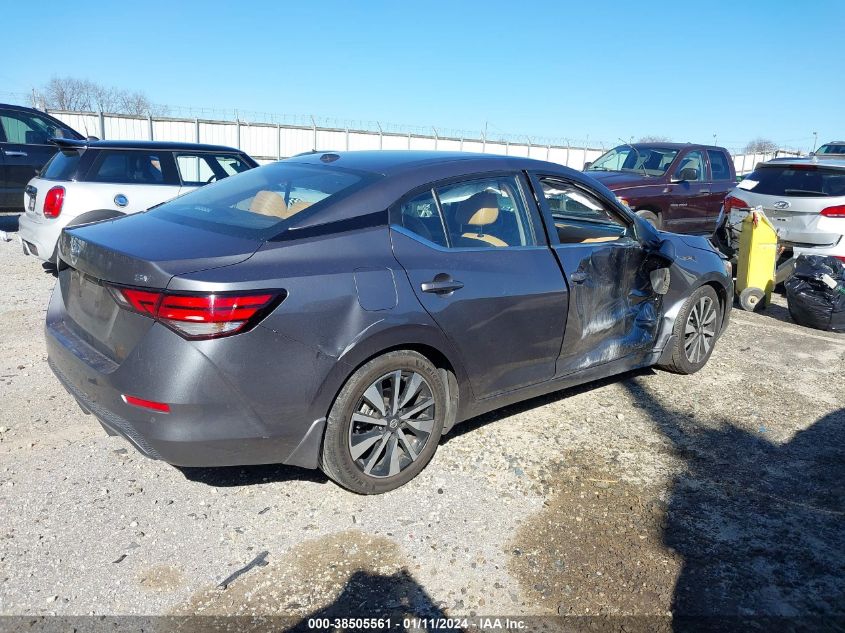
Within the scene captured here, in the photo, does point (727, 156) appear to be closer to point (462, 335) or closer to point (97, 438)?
point (462, 335)

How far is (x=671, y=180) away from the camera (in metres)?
10.9

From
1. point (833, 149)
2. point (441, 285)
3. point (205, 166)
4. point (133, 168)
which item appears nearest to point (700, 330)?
point (441, 285)

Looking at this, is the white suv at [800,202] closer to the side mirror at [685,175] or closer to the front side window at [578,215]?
the side mirror at [685,175]

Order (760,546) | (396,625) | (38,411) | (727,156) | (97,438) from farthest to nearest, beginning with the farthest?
(727,156) → (38,411) → (97,438) → (760,546) → (396,625)

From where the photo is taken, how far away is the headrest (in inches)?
147

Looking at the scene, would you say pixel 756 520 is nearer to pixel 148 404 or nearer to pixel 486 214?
pixel 486 214

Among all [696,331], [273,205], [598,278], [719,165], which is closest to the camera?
[273,205]

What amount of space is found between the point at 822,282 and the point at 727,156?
574cm

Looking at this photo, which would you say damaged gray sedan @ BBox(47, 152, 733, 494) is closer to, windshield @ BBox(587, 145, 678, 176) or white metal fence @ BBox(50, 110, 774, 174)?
windshield @ BBox(587, 145, 678, 176)

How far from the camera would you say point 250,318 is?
2.79 meters

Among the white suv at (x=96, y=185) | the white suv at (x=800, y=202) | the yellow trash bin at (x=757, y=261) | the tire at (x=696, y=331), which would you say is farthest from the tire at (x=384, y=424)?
the white suv at (x=800, y=202)

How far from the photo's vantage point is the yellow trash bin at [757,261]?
25.9ft

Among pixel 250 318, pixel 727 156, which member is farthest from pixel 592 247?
pixel 727 156

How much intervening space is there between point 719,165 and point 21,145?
38.3ft
